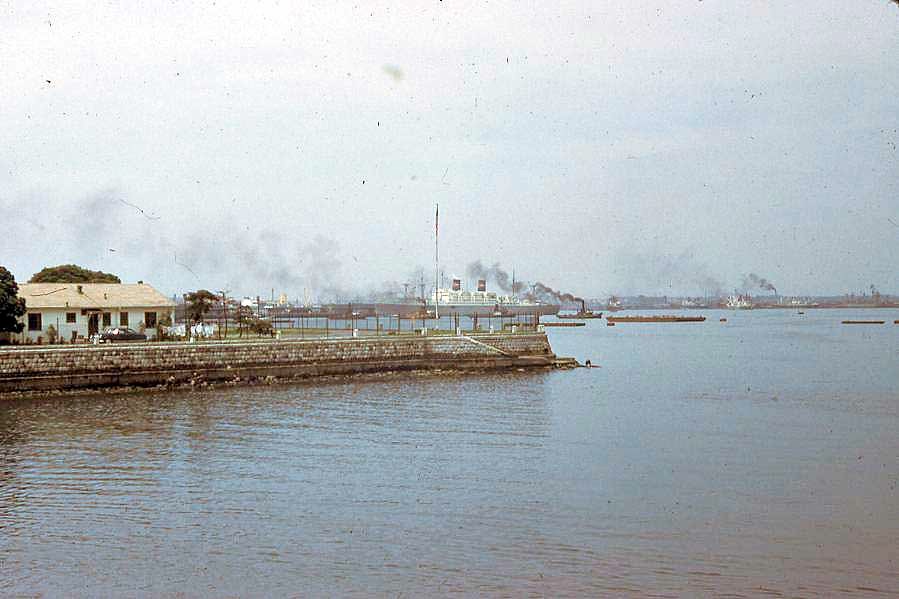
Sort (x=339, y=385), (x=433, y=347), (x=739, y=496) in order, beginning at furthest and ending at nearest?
(x=433, y=347) → (x=339, y=385) → (x=739, y=496)

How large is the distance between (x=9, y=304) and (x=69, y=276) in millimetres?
21713

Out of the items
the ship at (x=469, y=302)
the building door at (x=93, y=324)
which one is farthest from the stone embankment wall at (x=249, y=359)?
the ship at (x=469, y=302)

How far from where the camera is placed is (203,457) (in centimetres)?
2111

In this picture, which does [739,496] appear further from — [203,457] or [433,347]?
[433,347]

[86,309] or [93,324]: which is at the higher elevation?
[86,309]

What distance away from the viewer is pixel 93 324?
42.0 metres

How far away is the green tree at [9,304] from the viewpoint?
37562 mm

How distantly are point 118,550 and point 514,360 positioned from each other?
3629 centimetres

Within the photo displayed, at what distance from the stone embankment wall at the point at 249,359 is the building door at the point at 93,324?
579cm

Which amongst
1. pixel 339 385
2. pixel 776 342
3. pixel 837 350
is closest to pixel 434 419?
pixel 339 385

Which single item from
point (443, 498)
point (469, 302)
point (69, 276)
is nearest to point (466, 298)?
point (469, 302)

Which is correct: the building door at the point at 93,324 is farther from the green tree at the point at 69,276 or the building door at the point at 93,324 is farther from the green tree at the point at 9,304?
the green tree at the point at 69,276

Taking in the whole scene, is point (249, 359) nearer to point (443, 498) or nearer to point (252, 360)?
point (252, 360)

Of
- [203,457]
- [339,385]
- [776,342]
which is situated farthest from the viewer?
[776,342]
